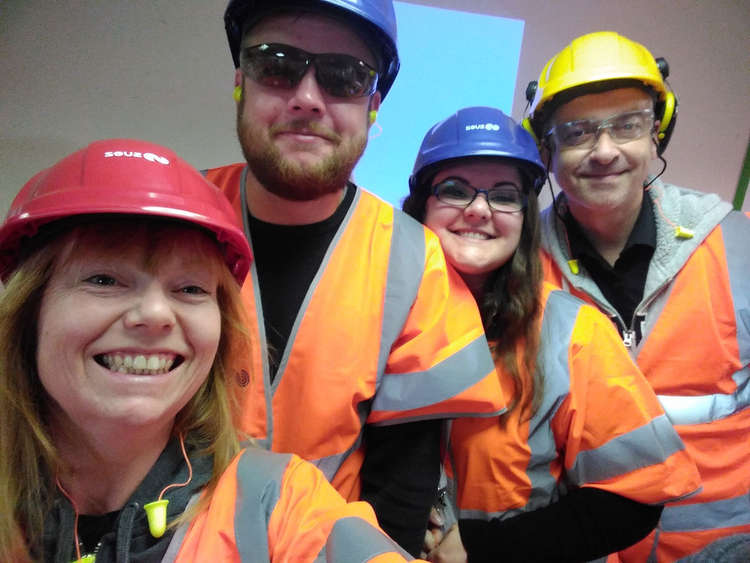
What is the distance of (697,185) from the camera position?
124 inches

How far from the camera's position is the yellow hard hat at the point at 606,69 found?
1876mm

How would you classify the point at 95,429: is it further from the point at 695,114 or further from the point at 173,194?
the point at 695,114

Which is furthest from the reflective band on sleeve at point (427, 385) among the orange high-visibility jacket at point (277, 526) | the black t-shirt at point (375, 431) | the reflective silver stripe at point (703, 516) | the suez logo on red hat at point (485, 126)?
the reflective silver stripe at point (703, 516)

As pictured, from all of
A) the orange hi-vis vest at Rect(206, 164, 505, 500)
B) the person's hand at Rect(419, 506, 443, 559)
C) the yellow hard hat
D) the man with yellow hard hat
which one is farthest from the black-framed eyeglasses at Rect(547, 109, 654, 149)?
the person's hand at Rect(419, 506, 443, 559)

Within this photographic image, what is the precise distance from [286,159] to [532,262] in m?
1.00

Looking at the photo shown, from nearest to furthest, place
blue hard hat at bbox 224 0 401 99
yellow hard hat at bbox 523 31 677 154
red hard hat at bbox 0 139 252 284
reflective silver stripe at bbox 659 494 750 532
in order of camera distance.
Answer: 1. red hard hat at bbox 0 139 252 284
2. blue hard hat at bbox 224 0 401 99
3. reflective silver stripe at bbox 659 494 750 532
4. yellow hard hat at bbox 523 31 677 154

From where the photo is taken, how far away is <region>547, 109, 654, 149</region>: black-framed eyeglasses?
1909mm

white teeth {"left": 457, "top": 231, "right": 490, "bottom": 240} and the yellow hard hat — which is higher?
the yellow hard hat

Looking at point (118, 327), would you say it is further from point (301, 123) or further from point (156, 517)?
point (301, 123)

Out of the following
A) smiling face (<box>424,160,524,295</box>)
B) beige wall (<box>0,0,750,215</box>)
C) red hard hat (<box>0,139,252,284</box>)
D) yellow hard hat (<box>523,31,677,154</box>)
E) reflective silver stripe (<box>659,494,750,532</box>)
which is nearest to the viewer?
red hard hat (<box>0,139,252,284</box>)

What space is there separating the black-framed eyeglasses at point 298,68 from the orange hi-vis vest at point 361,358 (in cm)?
38

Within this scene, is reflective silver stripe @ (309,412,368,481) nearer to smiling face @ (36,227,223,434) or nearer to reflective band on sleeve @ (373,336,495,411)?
reflective band on sleeve @ (373,336,495,411)

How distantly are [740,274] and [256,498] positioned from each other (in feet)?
6.41

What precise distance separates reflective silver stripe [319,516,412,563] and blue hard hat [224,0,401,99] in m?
1.30
